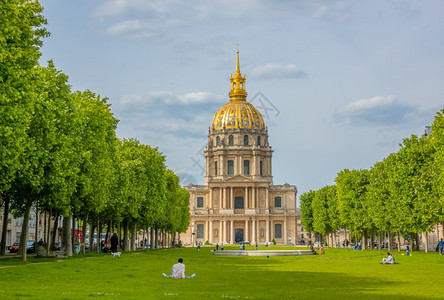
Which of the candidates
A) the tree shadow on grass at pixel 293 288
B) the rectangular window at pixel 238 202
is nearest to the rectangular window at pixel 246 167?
the rectangular window at pixel 238 202

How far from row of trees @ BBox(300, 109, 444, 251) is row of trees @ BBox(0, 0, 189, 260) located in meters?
28.5

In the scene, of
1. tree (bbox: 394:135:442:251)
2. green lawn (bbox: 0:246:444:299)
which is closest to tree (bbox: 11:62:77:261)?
green lawn (bbox: 0:246:444:299)

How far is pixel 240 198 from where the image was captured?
188m

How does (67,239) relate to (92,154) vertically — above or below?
below

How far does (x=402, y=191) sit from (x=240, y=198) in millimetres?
120097

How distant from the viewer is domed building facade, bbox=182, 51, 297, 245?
183m

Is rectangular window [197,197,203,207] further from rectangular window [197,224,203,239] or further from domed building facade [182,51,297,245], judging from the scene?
rectangular window [197,224,203,239]

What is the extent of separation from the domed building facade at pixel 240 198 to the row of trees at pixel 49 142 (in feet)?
368

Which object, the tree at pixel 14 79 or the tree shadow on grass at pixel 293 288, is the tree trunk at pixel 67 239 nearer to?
the tree at pixel 14 79

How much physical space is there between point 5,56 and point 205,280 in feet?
45.3

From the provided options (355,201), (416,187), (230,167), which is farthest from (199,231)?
(416,187)

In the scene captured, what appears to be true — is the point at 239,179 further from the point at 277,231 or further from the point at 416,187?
the point at 416,187

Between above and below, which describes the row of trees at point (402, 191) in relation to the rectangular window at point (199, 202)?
below

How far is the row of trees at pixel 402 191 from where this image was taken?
207ft
